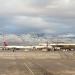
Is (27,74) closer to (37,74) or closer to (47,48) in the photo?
(37,74)

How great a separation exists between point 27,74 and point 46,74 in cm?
250

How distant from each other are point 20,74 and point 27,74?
3.01ft

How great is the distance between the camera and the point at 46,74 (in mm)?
42500

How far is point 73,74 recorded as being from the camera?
43000 millimetres

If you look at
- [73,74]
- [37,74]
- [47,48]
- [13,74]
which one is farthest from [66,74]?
[47,48]

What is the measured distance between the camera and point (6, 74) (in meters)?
42.7

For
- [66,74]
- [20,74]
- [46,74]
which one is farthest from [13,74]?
[66,74]

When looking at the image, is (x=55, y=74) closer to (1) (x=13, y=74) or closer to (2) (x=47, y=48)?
A: (1) (x=13, y=74)

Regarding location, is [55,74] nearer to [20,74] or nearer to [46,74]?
[46,74]

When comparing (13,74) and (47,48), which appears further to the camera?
(47,48)

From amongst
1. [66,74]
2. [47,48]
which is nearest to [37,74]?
[66,74]

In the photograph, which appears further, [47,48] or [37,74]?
[47,48]

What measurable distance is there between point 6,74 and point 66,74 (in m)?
7.97

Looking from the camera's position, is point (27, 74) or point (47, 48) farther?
point (47, 48)
